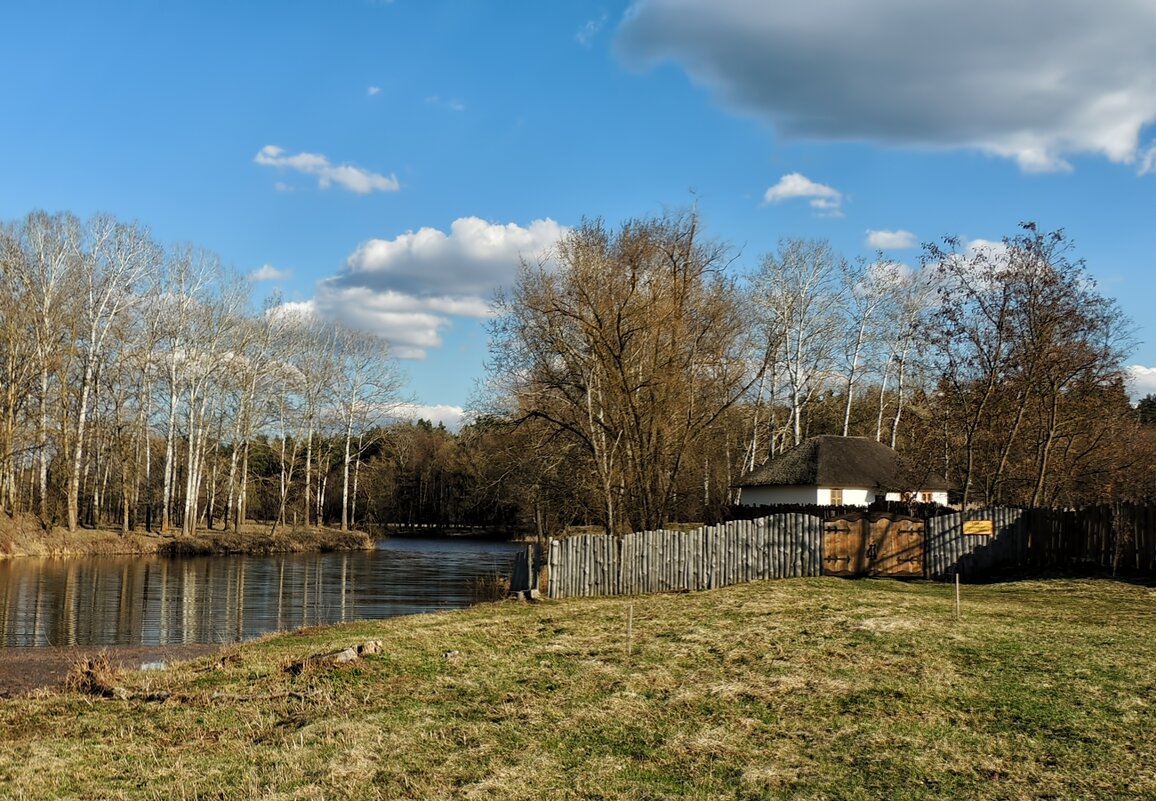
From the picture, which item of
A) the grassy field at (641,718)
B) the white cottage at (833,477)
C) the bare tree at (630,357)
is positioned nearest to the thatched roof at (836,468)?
the white cottage at (833,477)

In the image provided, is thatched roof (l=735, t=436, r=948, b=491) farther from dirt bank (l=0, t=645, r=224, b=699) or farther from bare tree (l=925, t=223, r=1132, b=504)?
dirt bank (l=0, t=645, r=224, b=699)

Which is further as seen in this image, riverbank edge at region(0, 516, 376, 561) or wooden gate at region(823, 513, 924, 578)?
riverbank edge at region(0, 516, 376, 561)

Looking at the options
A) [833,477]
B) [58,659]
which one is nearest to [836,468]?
[833,477]

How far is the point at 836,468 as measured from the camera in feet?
132

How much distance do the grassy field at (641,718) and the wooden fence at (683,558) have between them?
5.92 m

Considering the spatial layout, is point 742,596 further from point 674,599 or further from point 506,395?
point 506,395

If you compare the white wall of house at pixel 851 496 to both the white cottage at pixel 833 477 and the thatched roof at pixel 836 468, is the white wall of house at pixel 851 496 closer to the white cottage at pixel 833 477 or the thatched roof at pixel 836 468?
the white cottage at pixel 833 477

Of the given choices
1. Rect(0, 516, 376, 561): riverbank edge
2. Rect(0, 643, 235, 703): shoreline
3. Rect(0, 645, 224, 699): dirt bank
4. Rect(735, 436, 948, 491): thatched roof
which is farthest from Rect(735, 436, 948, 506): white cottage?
Rect(0, 645, 224, 699): dirt bank

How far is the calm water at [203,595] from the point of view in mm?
20375

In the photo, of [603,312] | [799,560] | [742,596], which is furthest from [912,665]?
[603,312]

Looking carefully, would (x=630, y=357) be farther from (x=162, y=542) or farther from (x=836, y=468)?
(x=162, y=542)

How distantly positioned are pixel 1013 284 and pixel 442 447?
240ft

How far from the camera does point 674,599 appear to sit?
19.4 m

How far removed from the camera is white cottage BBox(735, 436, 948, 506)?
39.8 metres
